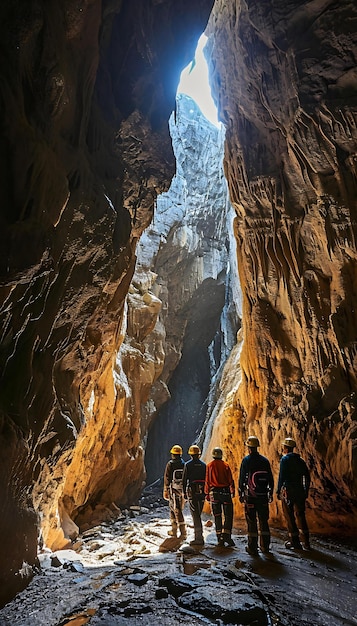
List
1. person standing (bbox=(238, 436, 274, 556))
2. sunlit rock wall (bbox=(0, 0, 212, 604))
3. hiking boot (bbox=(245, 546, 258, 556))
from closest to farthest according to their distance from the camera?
sunlit rock wall (bbox=(0, 0, 212, 604)), hiking boot (bbox=(245, 546, 258, 556)), person standing (bbox=(238, 436, 274, 556))

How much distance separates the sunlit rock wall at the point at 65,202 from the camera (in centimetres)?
420

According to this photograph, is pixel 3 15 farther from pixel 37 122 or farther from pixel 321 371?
pixel 321 371

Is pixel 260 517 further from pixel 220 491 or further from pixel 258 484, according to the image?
A: pixel 220 491

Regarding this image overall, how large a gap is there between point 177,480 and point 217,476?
156 cm

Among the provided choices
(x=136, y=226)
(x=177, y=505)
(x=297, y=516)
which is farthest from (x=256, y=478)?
(x=136, y=226)

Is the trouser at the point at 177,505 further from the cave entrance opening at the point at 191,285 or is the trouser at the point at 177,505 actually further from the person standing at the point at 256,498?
the cave entrance opening at the point at 191,285

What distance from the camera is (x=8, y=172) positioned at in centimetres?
409

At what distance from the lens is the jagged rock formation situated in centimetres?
2153

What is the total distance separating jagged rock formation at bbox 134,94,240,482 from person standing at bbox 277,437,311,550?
1281 cm

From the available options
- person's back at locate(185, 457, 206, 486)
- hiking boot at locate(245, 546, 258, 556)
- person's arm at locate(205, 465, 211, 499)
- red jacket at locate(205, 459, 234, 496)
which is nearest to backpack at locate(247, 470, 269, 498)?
hiking boot at locate(245, 546, 258, 556)

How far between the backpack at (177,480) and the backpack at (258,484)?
7.60ft

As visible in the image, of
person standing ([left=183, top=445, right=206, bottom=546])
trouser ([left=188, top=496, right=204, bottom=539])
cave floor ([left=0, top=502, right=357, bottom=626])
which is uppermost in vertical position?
person standing ([left=183, top=445, right=206, bottom=546])

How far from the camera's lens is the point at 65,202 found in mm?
4953

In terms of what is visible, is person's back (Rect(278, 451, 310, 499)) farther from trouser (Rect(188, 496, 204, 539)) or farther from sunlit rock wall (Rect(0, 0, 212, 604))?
sunlit rock wall (Rect(0, 0, 212, 604))
